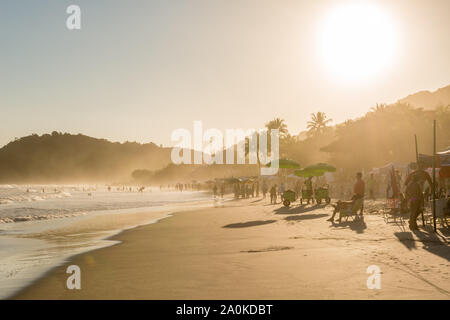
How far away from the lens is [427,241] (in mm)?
9453

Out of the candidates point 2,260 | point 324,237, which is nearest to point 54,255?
point 2,260

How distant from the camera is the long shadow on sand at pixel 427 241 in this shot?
321 inches

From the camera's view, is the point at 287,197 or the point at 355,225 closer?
the point at 355,225

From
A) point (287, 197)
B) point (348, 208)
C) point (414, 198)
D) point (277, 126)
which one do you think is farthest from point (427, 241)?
point (277, 126)

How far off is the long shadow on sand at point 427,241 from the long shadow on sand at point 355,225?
1.63 meters

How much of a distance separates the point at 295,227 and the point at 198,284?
27.2 feet

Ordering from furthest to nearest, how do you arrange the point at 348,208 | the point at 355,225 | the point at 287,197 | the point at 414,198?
the point at 287,197, the point at 348,208, the point at 355,225, the point at 414,198

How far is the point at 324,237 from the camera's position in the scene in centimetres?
1113

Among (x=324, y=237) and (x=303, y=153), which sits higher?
(x=303, y=153)

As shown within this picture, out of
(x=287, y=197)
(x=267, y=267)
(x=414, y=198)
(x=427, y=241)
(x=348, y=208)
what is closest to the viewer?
(x=267, y=267)

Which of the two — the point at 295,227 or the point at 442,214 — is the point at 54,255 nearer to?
the point at 295,227

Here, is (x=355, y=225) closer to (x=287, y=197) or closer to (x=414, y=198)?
(x=414, y=198)

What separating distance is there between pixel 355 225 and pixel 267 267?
288 inches

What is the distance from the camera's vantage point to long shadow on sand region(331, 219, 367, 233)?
12530 mm
